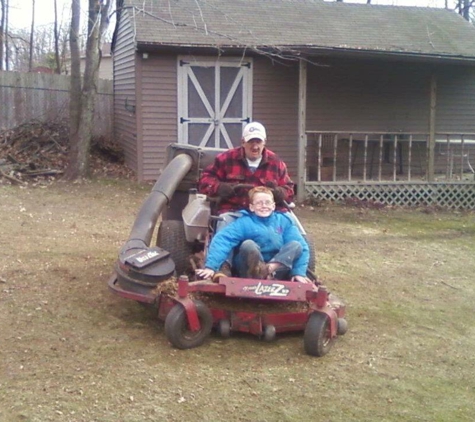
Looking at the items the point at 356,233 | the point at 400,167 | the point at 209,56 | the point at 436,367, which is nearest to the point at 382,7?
the point at 400,167

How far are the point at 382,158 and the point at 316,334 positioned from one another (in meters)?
10.4

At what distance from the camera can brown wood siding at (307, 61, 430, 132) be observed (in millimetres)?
14203

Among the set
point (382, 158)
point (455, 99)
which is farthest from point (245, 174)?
point (455, 99)

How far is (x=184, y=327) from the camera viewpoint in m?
4.62

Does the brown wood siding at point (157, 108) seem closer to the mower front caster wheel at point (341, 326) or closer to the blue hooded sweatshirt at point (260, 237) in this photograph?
the blue hooded sweatshirt at point (260, 237)

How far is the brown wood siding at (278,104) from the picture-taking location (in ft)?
44.8

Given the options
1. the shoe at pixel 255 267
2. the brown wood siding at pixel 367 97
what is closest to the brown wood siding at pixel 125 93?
the brown wood siding at pixel 367 97

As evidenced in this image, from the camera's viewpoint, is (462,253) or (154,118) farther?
→ (154,118)

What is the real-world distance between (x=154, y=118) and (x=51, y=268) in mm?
7106

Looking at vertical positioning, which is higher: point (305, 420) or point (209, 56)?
point (209, 56)

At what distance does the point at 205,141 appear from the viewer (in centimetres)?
1348

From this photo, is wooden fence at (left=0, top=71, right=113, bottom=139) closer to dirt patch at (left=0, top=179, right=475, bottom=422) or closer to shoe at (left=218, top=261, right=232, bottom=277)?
dirt patch at (left=0, top=179, right=475, bottom=422)

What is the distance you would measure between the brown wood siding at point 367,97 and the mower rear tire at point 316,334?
985cm

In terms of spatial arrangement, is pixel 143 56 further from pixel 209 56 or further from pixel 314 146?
pixel 314 146
